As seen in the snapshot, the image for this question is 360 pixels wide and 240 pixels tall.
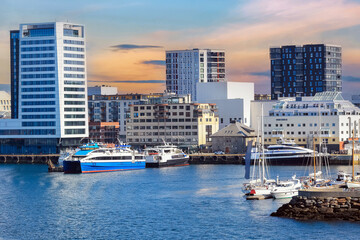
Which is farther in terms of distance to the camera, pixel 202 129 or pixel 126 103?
pixel 126 103

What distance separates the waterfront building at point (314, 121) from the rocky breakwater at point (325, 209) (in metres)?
75.8

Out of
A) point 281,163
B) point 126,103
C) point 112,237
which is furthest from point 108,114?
point 112,237

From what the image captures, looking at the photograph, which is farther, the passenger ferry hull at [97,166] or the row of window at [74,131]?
the row of window at [74,131]

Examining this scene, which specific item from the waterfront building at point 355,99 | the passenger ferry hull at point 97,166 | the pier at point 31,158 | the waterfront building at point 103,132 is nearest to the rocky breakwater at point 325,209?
the passenger ferry hull at point 97,166

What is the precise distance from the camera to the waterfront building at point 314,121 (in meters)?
138

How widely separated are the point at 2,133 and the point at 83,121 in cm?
1664

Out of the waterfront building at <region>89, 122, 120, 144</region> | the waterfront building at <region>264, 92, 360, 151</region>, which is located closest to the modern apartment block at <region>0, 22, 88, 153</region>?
the waterfront building at <region>89, 122, 120, 144</region>

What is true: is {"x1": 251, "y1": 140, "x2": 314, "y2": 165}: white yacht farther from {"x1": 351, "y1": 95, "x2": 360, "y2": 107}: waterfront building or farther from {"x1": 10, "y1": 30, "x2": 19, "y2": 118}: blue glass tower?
{"x1": 10, "y1": 30, "x2": 19, "y2": 118}: blue glass tower

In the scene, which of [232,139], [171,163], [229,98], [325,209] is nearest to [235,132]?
[232,139]

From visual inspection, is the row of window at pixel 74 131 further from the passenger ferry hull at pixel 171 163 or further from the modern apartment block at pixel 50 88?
the passenger ferry hull at pixel 171 163

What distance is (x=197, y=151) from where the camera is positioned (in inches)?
5906

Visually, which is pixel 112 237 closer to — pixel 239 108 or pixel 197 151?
pixel 197 151

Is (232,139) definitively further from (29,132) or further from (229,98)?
(29,132)

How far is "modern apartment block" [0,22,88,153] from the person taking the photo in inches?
5969
